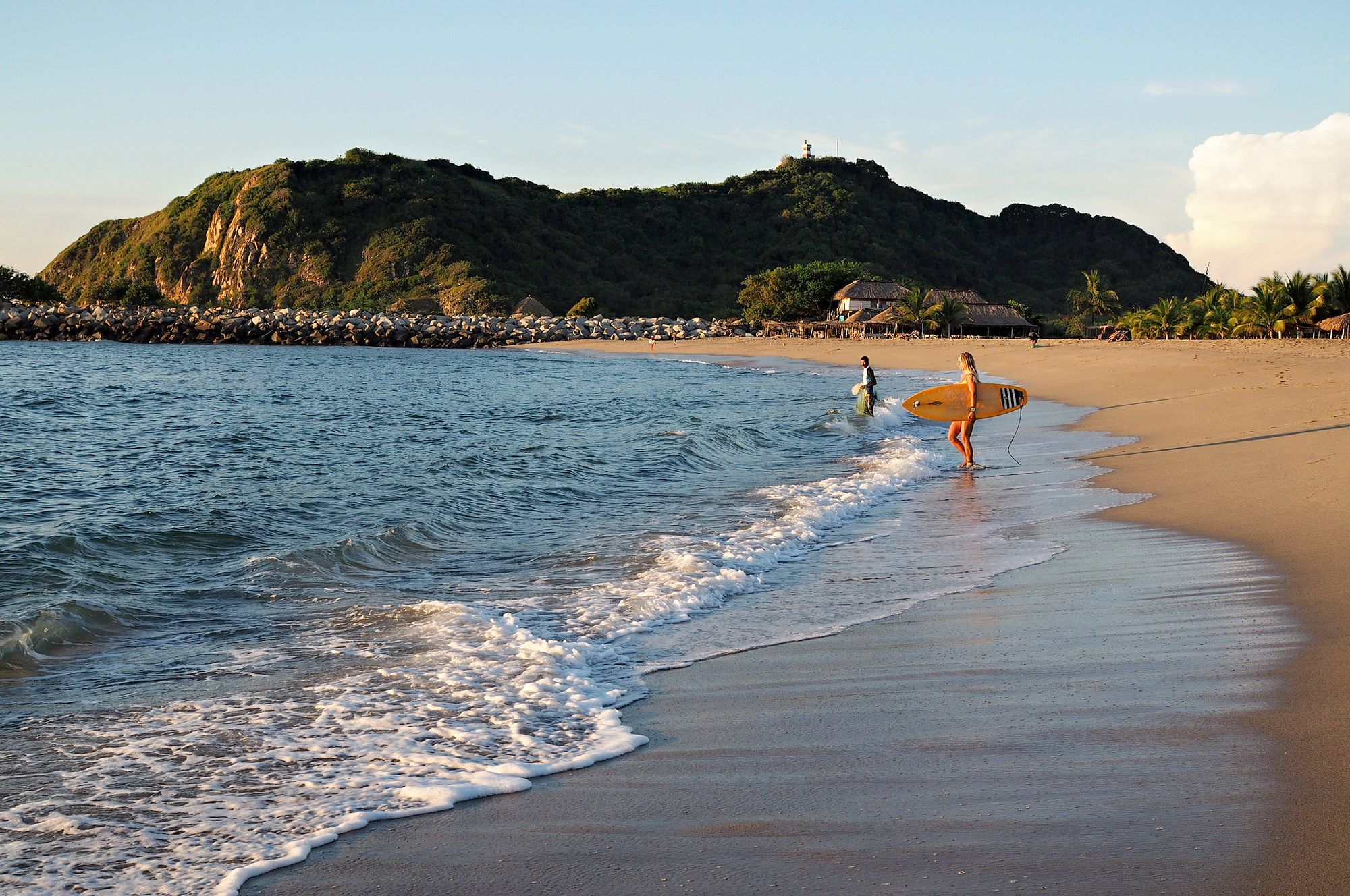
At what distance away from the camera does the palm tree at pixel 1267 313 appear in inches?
1954

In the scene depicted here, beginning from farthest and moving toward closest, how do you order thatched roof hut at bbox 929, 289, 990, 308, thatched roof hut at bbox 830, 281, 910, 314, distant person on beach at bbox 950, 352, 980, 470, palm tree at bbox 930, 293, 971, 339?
1. thatched roof hut at bbox 830, 281, 910, 314
2. thatched roof hut at bbox 929, 289, 990, 308
3. palm tree at bbox 930, 293, 971, 339
4. distant person on beach at bbox 950, 352, 980, 470

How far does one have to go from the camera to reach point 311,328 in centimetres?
7519

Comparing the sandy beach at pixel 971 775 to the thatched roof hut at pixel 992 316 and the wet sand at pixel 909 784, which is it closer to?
the wet sand at pixel 909 784

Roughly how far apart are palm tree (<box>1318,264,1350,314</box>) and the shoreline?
22994mm

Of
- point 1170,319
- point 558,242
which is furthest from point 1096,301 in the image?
point 558,242

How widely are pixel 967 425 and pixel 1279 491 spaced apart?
185 inches

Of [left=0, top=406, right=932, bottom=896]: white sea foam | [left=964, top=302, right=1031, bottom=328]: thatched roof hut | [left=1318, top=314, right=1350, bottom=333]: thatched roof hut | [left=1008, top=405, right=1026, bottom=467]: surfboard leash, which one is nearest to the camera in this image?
[left=0, top=406, right=932, bottom=896]: white sea foam

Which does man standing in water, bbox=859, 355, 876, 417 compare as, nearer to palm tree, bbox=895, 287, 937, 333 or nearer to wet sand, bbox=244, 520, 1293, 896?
wet sand, bbox=244, 520, 1293, 896

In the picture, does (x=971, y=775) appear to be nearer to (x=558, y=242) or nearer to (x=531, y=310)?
(x=531, y=310)

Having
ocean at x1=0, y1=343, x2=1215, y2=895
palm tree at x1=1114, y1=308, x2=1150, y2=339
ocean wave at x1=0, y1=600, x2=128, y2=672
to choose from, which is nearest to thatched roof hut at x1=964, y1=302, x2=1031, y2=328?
palm tree at x1=1114, y1=308, x2=1150, y2=339

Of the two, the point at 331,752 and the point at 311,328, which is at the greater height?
the point at 311,328

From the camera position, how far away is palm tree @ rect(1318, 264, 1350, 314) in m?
49.4

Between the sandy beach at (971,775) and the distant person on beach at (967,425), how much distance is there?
6471 millimetres

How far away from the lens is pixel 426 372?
44.5m
